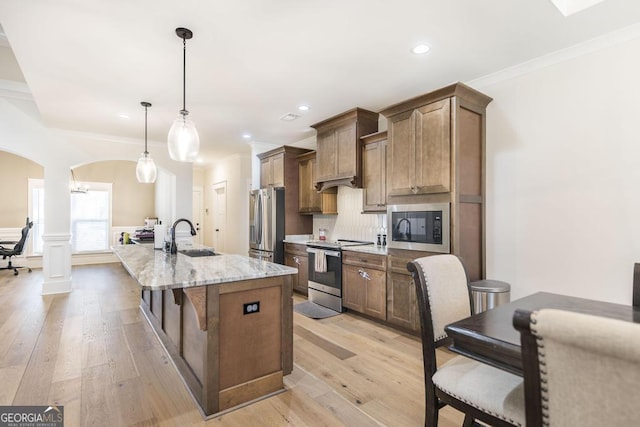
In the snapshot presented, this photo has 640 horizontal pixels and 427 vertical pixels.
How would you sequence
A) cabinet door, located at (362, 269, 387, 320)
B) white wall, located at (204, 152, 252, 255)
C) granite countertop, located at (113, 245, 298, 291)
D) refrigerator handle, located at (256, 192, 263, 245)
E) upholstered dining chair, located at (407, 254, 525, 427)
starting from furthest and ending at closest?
white wall, located at (204, 152, 252, 255) → refrigerator handle, located at (256, 192, 263, 245) → cabinet door, located at (362, 269, 387, 320) → granite countertop, located at (113, 245, 298, 291) → upholstered dining chair, located at (407, 254, 525, 427)

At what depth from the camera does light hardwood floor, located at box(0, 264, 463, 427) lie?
2.01 metres

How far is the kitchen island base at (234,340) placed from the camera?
1997 mm

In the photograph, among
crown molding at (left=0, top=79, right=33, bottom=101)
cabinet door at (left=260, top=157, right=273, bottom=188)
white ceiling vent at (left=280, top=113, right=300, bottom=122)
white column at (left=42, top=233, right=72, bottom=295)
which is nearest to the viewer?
white ceiling vent at (left=280, top=113, right=300, bottom=122)

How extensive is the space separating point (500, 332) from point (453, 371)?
41 centimetres

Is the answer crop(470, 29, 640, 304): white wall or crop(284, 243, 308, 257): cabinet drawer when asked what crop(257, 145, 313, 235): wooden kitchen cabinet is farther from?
crop(470, 29, 640, 304): white wall

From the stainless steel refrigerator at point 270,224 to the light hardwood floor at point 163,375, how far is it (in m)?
1.47

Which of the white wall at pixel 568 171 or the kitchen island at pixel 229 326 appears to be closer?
the kitchen island at pixel 229 326

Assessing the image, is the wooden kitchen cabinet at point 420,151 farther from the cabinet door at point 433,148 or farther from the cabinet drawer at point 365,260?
the cabinet drawer at point 365,260

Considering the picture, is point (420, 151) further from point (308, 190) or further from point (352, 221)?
point (308, 190)

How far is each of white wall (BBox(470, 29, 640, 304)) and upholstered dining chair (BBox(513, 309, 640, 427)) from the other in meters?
2.33

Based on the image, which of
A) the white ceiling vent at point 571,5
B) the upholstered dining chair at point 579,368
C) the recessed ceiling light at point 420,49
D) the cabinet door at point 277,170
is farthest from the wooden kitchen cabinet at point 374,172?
the upholstered dining chair at point 579,368

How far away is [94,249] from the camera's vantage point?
836 centimetres

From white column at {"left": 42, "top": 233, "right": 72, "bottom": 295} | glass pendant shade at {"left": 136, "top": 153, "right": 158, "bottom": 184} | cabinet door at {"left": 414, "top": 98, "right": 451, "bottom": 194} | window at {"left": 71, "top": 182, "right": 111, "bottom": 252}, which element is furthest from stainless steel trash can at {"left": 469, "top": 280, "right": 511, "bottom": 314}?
window at {"left": 71, "top": 182, "right": 111, "bottom": 252}

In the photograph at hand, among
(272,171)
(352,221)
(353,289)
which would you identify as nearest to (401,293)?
(353,289)
